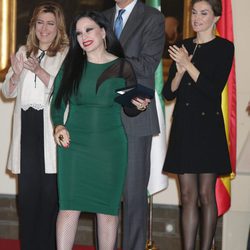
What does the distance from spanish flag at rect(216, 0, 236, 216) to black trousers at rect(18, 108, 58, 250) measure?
126 centimetres

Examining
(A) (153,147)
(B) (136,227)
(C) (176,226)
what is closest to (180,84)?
(A) (153,147)

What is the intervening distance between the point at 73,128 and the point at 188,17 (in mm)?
1896

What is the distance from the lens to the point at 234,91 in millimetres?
4992

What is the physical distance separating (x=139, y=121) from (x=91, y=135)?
539 mm

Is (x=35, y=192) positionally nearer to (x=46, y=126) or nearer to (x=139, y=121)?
(x=46, y=126)

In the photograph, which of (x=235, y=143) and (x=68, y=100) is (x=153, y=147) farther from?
(x=68, y=100)

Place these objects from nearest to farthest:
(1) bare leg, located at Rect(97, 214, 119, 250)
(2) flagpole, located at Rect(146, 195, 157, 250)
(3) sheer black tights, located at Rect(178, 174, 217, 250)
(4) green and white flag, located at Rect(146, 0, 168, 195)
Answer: (1) bare leg, located at Rect(97, 214, 119, 250) < (3) sheer black tights, located at Rect(178, 174, 217, 250) < (4) green and white flag, located at Rect(146, 0, 168, 195) < (2) flagpole, located at Rect(146, 195, 157, 250)

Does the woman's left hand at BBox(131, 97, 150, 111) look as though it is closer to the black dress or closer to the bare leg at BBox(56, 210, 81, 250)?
the black dress

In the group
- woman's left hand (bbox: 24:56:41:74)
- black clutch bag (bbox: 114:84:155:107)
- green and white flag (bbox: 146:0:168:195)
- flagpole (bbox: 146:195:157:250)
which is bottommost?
flagpole (bbox: 146:195:157:250)

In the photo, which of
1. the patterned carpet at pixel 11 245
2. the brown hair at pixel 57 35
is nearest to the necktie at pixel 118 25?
the brown hair at pixel 57 35

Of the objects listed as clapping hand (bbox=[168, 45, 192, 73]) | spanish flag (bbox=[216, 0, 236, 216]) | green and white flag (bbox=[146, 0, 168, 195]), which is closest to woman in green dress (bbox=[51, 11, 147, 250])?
clapping hand (bbox=[168, 45, 192, 73])

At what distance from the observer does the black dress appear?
4.33 m

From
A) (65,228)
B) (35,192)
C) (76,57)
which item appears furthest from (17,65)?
(65,228)

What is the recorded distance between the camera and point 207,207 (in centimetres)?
441
